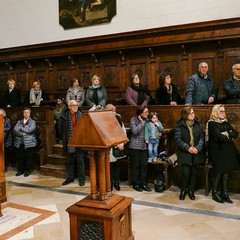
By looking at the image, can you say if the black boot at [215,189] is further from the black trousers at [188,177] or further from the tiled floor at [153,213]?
the black trousers at [188,177]

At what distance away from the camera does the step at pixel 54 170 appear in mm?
6078

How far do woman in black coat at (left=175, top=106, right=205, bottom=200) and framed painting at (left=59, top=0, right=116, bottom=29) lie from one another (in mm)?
4009

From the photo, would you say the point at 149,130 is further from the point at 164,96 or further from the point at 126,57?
the point at 126,57

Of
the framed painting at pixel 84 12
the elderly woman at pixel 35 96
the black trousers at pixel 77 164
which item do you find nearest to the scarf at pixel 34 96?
the elderly woman at pixel 35 96

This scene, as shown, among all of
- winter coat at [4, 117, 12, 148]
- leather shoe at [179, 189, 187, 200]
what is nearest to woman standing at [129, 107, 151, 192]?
leather shoe at [179, 189, 187, 200]

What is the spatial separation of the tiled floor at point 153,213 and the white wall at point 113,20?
12.5 feet

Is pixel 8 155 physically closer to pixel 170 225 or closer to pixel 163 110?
pixel 163 110

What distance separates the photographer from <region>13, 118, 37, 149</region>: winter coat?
6363 millimetres

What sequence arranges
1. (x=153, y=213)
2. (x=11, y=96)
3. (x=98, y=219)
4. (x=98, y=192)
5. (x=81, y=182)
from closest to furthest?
(x=98, y=219) → (x=98, y=192) → (x=153, y=213) → (x=81, y=182) → (x=11, y=96)

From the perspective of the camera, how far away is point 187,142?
15.5ft

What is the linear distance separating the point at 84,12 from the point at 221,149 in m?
5.26

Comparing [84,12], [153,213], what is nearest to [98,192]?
[153,213]

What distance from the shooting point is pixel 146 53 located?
23.9ft

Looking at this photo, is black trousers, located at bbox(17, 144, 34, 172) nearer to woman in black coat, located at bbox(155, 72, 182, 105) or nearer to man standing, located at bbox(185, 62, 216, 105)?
woman in black coat, located at bbox(155, 72, 182, 105)
